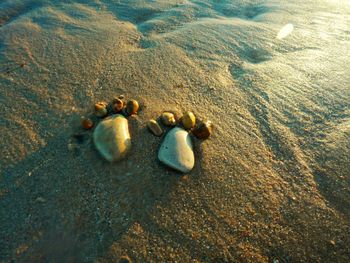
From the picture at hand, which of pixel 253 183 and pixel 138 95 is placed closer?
pixel 253 183

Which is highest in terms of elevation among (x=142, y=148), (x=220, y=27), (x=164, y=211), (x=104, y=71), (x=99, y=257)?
(x=220, y=27)

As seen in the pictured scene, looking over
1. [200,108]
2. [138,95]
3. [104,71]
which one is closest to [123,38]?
[104,71]

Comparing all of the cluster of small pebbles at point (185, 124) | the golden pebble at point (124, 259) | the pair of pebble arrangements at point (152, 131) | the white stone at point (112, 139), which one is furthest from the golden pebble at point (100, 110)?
the golden pebble at point (124, 259)

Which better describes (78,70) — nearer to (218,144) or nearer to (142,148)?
(142,148)

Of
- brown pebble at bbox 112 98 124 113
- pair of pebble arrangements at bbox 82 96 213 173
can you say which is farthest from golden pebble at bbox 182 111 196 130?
brown pebble at bbox 112 98 124 113

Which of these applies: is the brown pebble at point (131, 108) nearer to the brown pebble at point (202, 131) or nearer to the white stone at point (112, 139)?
the white stone at point (112, 139)

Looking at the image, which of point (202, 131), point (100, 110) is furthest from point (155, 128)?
point (100, 110)
